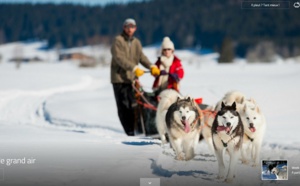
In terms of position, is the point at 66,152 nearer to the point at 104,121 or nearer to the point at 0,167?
the point at 0,167

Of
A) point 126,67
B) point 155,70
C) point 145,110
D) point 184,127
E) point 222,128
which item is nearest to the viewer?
point 222,128

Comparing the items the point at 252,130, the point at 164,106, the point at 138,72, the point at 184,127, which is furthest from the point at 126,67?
the point at 252,130

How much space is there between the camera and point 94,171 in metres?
3.61

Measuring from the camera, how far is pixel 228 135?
3396 millimetres

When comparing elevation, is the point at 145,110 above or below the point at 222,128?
above

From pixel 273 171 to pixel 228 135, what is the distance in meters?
0.44

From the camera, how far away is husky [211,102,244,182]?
337 centimetres

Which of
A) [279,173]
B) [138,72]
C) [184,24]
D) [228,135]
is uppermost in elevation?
[184,24]

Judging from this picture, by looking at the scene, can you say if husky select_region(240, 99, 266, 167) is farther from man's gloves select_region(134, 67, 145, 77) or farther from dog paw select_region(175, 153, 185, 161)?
man's gloves select_region(134, 67, 145, 77)

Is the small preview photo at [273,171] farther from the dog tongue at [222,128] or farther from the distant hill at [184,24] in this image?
the distant hill at [184,24]

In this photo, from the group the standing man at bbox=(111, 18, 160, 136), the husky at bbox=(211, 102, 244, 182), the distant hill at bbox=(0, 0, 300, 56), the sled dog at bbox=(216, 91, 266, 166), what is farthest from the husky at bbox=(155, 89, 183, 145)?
the distant hill at bbox=(0, 0, 300, 56)

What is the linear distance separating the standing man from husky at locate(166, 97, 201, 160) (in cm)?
151

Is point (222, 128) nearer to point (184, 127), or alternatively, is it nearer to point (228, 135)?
point (228, 135)

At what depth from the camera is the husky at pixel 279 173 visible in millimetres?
3529
